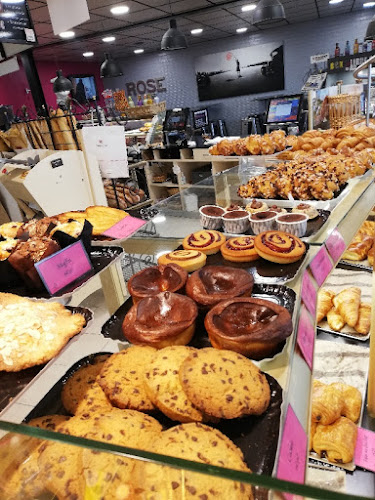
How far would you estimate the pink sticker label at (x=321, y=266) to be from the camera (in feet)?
4.25

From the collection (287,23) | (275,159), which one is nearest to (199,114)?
(287,23)

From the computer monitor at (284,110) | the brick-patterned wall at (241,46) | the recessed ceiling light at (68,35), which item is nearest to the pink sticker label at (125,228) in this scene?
the computer monitor at (284,110)

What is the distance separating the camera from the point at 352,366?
7.00ft

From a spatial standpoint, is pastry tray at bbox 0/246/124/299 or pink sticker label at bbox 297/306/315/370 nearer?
pink sticker label at bbox 297/306/315/370

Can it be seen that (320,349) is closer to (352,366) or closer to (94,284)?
(352,366)

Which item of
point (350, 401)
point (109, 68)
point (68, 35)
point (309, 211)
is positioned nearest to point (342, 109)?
point (309, 211)

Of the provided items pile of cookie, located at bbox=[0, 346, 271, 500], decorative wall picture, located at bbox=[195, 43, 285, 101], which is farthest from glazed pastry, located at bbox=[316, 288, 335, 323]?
decorative wall picture, located at bbox=[195, 43, 285, 101]

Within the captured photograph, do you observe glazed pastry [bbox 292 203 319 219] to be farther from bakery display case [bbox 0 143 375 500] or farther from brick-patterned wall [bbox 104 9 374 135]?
brick-patterned wall [bbox 104 9 374 135]

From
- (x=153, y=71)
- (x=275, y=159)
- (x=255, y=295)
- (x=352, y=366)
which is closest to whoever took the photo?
(x=255, y=295)

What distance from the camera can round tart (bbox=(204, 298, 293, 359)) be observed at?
37.5 inches

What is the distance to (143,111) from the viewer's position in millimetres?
9562

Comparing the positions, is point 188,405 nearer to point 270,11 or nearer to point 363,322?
point 363,322

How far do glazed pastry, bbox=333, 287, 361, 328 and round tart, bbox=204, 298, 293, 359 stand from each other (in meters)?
1.42

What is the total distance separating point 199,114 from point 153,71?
16.0ft
